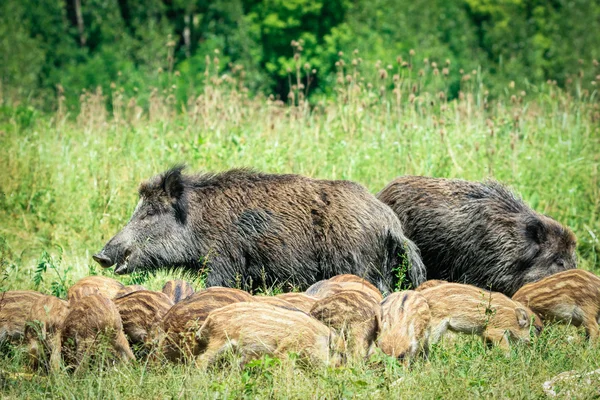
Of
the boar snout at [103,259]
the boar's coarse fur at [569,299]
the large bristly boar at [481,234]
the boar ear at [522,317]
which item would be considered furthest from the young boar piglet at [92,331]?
the large bristly boar at [481,234]

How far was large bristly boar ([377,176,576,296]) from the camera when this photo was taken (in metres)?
7.34

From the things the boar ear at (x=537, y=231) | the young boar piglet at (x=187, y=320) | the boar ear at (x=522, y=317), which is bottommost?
the boar ear at (x=537, y=231)

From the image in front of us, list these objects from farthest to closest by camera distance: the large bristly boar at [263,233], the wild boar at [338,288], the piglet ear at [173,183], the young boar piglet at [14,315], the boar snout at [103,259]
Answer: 1. the piglet ear at [173,183]
2. the boar snout at [103,259]
3. the large bristly boar at [263,233]
4. the wild boar at [338,288]
5. the young boar piglet at [14,315]

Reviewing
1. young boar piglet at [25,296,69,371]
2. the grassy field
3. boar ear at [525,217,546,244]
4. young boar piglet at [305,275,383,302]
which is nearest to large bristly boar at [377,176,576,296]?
boar ear at [525,217,546,244]

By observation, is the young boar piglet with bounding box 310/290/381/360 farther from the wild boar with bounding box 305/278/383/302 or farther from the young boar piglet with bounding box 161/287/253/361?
the young boar piglet with bounding box 161/287/253/361

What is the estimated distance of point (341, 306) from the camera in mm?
5332

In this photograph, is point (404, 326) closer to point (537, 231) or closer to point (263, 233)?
point (263, 233)

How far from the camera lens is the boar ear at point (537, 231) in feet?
24.1

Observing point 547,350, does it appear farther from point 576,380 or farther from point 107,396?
point 107,396

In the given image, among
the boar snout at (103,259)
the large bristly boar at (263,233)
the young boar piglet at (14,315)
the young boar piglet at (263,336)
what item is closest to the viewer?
the young boar piglet at (263,336)

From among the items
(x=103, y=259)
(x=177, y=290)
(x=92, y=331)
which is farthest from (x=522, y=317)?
(x=103, y=259)

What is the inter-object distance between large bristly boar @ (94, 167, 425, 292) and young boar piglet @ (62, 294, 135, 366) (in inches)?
72.1

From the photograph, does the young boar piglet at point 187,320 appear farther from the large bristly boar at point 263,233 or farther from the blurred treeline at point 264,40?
the blurred treeline at point 264,40

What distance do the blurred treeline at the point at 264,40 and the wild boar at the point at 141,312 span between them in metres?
21.1
